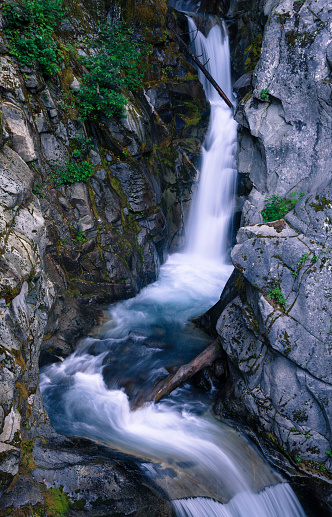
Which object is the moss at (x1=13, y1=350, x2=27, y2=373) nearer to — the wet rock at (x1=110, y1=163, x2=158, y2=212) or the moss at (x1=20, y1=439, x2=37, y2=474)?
the moss at (x1=20, y1=439, x2=37, y2=474)

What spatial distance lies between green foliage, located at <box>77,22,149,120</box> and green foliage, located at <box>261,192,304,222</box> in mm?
4838

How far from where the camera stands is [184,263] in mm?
11844

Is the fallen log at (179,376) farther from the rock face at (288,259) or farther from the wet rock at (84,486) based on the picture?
the wet rock at (84,486)

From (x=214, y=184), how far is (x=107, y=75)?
16.0 ft

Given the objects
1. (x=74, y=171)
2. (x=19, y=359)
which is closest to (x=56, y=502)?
(x=19, y=359)

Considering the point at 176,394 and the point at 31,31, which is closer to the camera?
the point at 176,394

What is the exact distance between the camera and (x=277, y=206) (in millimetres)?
5801

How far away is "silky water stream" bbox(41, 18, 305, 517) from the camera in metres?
4.66

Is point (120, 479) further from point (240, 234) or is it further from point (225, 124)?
point (225, 124)

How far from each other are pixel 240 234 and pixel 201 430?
3279 mm

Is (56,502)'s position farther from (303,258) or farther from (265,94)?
(265,94)

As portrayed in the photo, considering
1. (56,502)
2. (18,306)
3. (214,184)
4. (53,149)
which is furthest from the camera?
(214,184)

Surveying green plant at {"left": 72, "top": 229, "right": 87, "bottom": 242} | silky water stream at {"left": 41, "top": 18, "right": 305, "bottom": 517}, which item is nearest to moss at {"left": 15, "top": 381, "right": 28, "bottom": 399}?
silky water stream at {"left": 41, "top": 18, "right": 305, "bottom": 517}

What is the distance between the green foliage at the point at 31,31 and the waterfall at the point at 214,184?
5.92 meters
